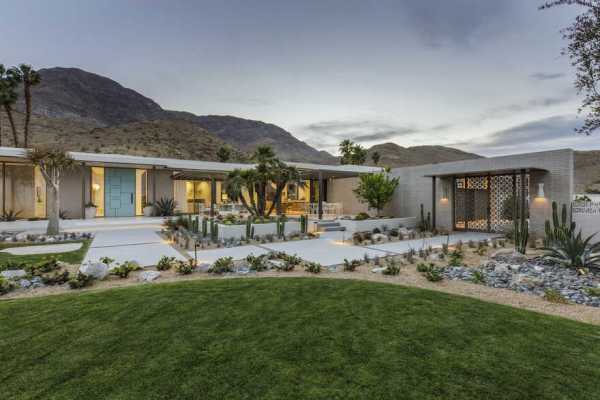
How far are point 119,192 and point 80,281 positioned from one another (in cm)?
1331

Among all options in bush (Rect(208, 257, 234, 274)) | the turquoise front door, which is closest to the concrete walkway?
bush (Rect(208, 257, 234, 274))

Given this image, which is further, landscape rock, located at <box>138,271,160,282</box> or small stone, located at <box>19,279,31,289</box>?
landscape rock, located at <box>138,271,160,282</box>

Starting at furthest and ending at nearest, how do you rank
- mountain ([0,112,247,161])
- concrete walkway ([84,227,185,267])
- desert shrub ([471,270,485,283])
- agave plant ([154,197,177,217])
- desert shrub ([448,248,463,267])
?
mountain ([0,112,247,161]) → agave plant ([154,197,177,217]) → concrete walkway ([84,227,185,267]) → desert shrub ([448,248,463,267]) → desert shrub ([471,270,485,283])

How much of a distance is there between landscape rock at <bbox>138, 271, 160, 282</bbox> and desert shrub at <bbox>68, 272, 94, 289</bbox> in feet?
2.52

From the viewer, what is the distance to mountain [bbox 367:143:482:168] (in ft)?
259

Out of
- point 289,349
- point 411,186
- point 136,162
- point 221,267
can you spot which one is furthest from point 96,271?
point 411,186

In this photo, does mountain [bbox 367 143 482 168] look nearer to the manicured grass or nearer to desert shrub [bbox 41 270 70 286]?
the manicured grass

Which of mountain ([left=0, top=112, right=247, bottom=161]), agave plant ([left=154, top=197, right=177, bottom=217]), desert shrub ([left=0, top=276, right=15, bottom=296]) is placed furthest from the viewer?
mountain ([left=0, top=112, right=247, bottom=161])

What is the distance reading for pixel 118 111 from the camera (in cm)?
6981

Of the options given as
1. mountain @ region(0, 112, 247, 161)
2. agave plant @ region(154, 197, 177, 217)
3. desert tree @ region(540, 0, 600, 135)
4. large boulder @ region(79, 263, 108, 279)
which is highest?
mountain @ region(0, 112, 247, 161)

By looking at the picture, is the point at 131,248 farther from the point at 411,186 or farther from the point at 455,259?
the point at 411,186

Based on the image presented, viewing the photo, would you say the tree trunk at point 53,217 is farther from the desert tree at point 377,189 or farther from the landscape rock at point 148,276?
the desert tree at point 377,189

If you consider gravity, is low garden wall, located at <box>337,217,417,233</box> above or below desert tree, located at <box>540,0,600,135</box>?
below

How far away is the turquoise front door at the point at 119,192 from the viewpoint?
16125mm
